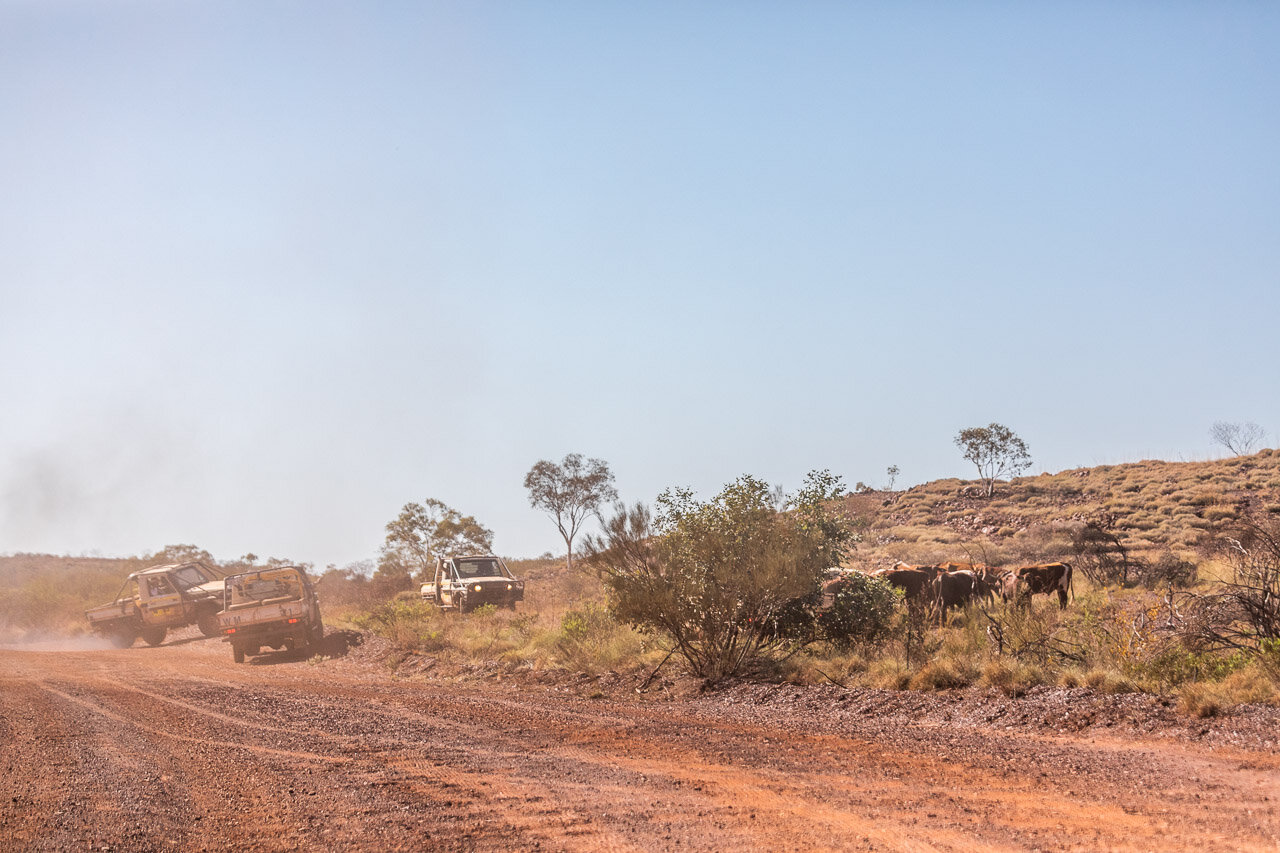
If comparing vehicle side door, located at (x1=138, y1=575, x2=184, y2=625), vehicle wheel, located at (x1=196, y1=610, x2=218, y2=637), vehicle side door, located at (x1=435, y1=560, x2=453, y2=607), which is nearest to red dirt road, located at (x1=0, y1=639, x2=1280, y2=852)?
vehicle side door, located at (x1=435, y1=560, x2=453, y2=607)

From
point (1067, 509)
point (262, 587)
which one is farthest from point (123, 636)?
point (1067, 509)

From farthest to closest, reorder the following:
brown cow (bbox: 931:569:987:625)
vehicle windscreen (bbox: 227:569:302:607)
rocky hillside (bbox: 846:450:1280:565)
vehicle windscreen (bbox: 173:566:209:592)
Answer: rocky hillside (bbox: 846:450:1280:565) → vehicle windscreen (bbox: 173:566:209:592) → vehicle windscreen (bbox: 227:569:302:607) → brown cow (bbox: 931:569:987:625)

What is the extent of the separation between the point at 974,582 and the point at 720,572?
7163 mm

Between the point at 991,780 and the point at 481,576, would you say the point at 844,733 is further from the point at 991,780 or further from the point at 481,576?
the point at 481,576

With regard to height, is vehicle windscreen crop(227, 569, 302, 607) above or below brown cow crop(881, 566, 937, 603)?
above

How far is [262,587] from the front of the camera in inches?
908

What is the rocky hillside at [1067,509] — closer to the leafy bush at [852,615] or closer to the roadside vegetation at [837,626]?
the roadside vegetation at [837,626]

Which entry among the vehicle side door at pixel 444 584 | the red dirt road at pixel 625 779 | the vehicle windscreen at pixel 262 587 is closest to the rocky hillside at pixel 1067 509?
the vehicle side door at pixel 444 584

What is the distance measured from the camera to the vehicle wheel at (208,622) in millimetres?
29703

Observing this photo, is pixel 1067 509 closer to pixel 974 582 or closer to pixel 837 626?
pixel 974 582

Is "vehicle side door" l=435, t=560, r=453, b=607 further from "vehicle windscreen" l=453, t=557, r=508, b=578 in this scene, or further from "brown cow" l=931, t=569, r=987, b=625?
"brown cow" l=931, t=569, r=987, b=625

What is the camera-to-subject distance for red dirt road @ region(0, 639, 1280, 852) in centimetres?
595

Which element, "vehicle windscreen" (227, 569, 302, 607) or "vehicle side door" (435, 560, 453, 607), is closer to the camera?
"vehicle windscreen" (227, 569, 302, 607)

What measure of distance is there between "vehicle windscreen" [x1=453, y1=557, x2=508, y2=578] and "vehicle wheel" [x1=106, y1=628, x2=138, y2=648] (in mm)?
10931
